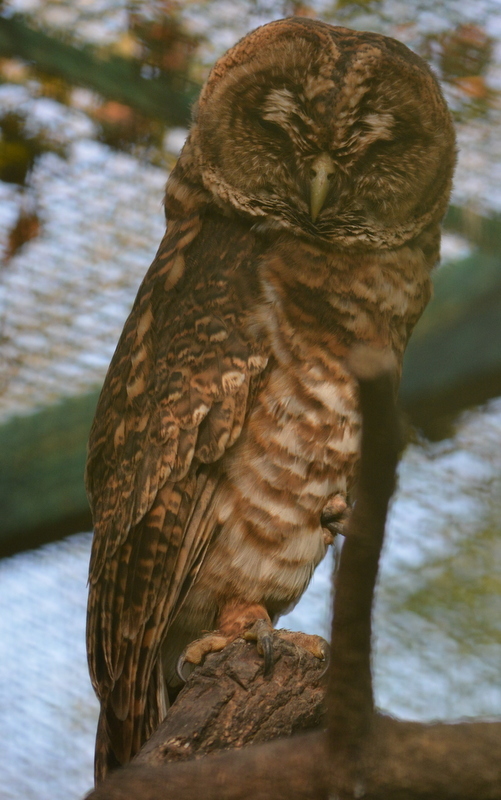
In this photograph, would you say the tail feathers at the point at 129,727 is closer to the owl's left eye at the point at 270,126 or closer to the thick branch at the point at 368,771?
the thick branch at the point at 368,771

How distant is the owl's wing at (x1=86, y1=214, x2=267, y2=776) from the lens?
6.04ft

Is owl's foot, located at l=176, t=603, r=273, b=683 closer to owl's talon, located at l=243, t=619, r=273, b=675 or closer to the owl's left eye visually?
owl's talon, located at l=243, t=619, r=273, b=675

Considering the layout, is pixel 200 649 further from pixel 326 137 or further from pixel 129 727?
pixel 326 137

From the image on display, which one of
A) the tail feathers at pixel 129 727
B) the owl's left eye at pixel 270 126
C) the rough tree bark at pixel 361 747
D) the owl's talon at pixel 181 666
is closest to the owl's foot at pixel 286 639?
the owl's talon at pixel 181 666

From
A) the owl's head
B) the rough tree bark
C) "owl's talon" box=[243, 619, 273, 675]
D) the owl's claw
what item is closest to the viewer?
the rough tree bark

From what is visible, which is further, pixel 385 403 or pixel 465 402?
pixel 465 402

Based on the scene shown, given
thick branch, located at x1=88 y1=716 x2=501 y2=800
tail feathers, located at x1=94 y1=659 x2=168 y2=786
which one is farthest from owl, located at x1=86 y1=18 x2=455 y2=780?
thick branch, located at x1=88 y1=716 x2=501 y2=800

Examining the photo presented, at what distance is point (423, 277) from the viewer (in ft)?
7.18

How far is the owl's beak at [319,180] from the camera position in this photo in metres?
1.94

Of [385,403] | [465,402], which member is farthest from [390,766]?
[465,402]

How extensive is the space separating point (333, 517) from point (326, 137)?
857mm

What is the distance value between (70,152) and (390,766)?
8.99 ft

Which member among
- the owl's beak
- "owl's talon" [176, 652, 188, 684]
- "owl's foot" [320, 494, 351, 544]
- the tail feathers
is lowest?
the tail feathers

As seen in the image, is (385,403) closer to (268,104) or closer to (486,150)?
(268,104)
